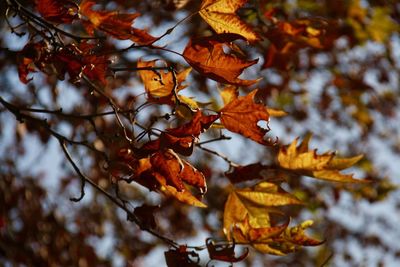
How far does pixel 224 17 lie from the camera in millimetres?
1263

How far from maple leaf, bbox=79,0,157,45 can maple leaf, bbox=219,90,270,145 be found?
0.27 metres

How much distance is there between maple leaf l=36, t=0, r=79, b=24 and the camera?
51.1 inches

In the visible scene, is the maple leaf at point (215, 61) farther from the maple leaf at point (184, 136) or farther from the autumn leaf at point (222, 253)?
the autumn leaf at point (222, 253)

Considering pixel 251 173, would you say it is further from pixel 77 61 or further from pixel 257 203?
pixel 77 61

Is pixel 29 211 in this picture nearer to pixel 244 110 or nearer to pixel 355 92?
pixel 355 92

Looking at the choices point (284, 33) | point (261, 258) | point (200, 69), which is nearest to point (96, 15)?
point (200, 69)

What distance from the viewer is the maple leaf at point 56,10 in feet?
4.26

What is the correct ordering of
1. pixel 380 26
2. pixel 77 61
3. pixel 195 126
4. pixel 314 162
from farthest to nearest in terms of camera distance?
1. pixel 380 26
2. pixel 314 162
3. pixel 77 61
4. pixel 195 126

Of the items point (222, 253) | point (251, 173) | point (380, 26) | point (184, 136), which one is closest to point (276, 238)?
point (222, 253)

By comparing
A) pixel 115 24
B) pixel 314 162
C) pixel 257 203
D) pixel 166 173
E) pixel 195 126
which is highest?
pixel 115 24

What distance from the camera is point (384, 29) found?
3.02m

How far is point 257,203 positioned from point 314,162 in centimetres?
22

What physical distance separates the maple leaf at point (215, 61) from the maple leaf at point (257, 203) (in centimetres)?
47

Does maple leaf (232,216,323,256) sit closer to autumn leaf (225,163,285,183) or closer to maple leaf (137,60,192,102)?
autumn leaf (225,163,285,183)
